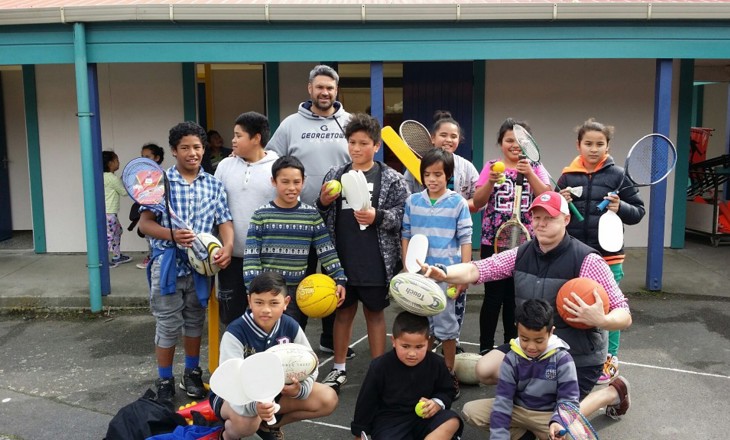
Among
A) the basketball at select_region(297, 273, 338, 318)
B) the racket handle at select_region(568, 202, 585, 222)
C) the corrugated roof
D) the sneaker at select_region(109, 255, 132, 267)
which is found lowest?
the sneaker at select_region(109, 255, 132, 267)

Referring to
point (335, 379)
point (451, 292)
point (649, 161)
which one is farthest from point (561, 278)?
point (335, 379)

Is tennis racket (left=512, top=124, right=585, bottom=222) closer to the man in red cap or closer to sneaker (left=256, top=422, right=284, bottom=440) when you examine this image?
the man in red cap

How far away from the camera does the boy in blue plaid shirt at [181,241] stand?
13.6 feet

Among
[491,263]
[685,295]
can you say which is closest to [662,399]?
[491,263]

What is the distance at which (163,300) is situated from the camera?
420 centimetres

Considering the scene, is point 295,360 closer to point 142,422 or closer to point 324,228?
point 142,422

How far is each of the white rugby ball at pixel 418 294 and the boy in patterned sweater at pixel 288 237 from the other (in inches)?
26.9

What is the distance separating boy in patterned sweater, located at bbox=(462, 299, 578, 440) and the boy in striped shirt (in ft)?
2.67

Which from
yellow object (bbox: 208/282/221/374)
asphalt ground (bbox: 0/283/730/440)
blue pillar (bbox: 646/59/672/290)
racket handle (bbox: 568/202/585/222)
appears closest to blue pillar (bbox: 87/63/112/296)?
asphalt ground (bbox: 0/283/730/440)

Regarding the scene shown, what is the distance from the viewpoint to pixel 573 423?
3135 mm

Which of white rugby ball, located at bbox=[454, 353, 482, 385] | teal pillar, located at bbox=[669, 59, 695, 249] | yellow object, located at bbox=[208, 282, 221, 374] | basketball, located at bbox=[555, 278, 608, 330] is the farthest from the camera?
teal pillar, located at bbox=[669, 59, 695, 249]

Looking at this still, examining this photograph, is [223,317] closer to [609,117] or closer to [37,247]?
[37,247]

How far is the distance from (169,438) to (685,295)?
18.0ft

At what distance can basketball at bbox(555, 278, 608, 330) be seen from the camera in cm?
331
